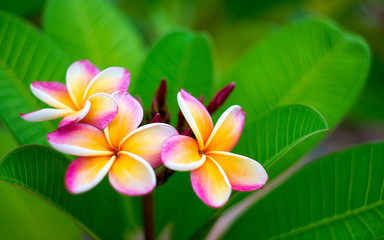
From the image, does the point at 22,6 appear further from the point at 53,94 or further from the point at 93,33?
the point at 53,94

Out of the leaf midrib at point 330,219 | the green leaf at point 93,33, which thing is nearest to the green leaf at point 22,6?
the green leaf at point 93,33

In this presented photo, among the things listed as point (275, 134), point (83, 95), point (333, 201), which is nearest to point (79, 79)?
point (83, 95)

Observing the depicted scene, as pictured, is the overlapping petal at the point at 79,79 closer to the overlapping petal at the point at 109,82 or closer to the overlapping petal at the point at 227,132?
the overlapping petal at the point at 109,82

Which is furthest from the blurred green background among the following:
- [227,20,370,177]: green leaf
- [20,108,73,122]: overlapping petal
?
[20,108,73,122]: overlapping petal

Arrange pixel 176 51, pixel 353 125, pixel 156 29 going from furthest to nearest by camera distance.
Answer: pixel 353 125, pixel 156 29, pixel 176 51

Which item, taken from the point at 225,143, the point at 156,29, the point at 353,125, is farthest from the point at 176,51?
the point at 353,125

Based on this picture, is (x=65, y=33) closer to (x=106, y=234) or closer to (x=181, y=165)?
(x=106, y=234)

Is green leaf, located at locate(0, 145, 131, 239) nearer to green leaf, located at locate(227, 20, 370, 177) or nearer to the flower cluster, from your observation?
the flower cluster
